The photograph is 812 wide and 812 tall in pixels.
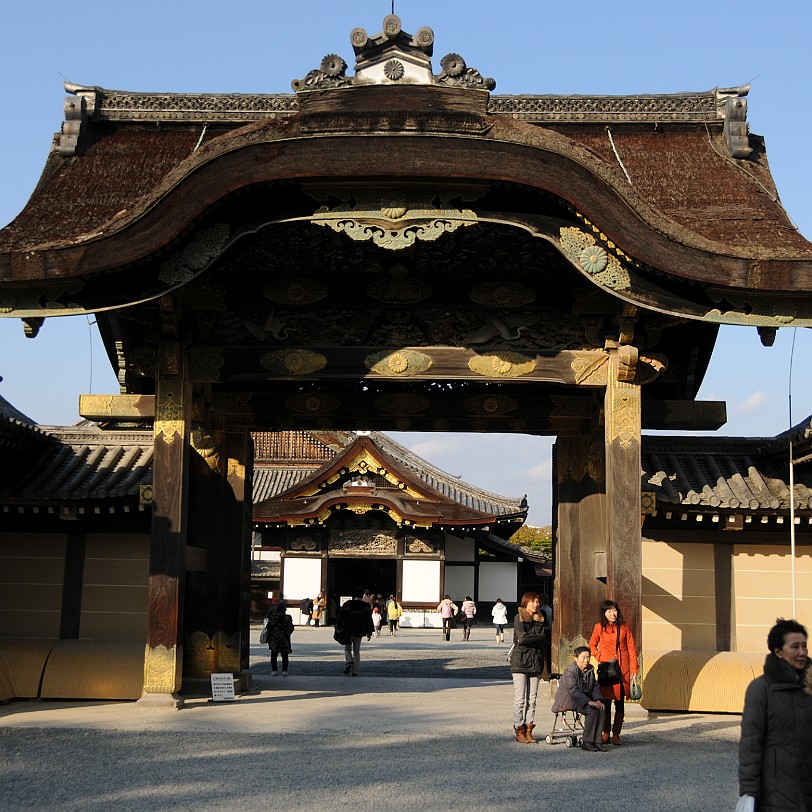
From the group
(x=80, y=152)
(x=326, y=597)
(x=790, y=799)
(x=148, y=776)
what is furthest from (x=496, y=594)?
(x=790, y=799)

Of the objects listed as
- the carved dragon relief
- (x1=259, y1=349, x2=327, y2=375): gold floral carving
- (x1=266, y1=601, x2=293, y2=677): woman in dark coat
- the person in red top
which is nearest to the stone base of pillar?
(x1=259, y1=349, x2=327, y2=375): gold floral carving

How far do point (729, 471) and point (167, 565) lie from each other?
7.69 m

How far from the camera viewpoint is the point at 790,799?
496cm

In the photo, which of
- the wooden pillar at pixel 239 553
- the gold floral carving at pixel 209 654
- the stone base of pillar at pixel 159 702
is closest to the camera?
the stone base of pillar at pixel 159 702

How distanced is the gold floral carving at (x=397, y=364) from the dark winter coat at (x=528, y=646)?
3.34m

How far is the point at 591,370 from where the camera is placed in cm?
1216

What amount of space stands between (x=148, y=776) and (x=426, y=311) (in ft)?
20.5

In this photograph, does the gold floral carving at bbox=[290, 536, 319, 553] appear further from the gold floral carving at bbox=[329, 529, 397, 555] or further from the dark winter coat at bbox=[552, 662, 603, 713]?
the dark winter coat at bbox=[552, 662, 603, 713]

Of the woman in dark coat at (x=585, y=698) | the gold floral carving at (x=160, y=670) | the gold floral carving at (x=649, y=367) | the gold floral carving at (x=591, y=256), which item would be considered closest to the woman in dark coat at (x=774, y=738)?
the woman in dark coat at (x=585, y=698)

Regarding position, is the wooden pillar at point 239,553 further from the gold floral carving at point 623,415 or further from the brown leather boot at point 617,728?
the brown leather boot at point 617,728

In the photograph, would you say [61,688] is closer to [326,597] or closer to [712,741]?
[712,741]

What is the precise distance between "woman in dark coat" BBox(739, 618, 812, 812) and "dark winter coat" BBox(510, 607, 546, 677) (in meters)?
4.70

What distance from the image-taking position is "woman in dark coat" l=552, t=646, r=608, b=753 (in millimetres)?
9445

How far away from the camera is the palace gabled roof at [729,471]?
1345 cm
